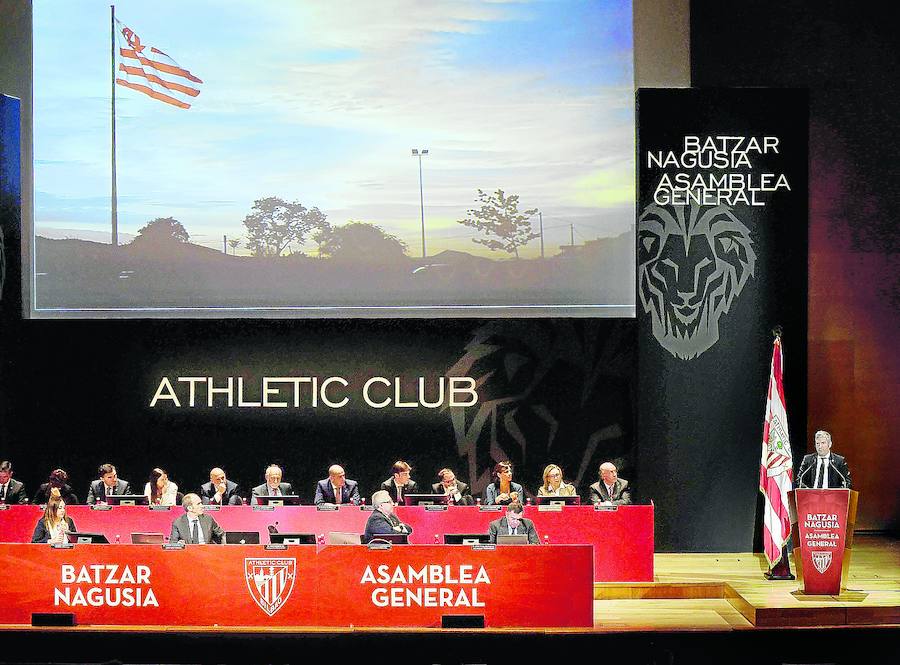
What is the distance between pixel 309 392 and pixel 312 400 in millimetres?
83

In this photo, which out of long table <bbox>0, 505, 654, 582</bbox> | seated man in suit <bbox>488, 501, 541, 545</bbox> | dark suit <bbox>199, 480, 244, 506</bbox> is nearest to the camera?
seated man in suit <bbox>488, 501, 541, 545</bbox>

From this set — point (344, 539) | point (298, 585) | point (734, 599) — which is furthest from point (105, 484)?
point (734, 599)

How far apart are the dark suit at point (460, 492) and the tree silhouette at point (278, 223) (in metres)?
2.78

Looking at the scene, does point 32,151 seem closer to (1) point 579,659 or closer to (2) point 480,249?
(2) point 480,249

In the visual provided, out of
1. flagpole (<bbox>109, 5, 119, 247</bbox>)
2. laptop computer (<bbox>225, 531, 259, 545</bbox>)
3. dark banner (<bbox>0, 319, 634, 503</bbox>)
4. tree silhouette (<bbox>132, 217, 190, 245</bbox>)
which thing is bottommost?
laptop computer (<bbox>225, 531, 259, 545</bbox>)

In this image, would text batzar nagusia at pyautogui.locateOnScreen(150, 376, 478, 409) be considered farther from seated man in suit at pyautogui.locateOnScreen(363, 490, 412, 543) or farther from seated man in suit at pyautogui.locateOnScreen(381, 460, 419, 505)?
seated man in suit at pyautogui.locateOnScreen(363, 490, 412, 543)

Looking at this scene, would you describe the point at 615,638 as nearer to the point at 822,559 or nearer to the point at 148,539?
the point at 822,559

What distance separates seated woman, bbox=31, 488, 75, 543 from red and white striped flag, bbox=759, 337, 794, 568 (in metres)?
Result: 5.71

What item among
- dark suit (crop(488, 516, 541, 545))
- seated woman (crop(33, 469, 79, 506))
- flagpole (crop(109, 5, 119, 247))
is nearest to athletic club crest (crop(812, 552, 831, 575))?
dark suit (crop(488, 516, 541, 545))

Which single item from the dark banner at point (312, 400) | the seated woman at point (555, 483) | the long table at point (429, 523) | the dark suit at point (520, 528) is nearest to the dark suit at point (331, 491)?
the dark banner at point (312, 400)

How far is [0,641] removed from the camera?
7.85m

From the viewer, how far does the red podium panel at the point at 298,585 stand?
7883 mm

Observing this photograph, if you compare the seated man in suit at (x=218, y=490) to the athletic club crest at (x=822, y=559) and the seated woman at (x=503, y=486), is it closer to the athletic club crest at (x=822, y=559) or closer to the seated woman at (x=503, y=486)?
the seated woman at (x=503, y=486)

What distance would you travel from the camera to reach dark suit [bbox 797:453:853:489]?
9.55 metres
